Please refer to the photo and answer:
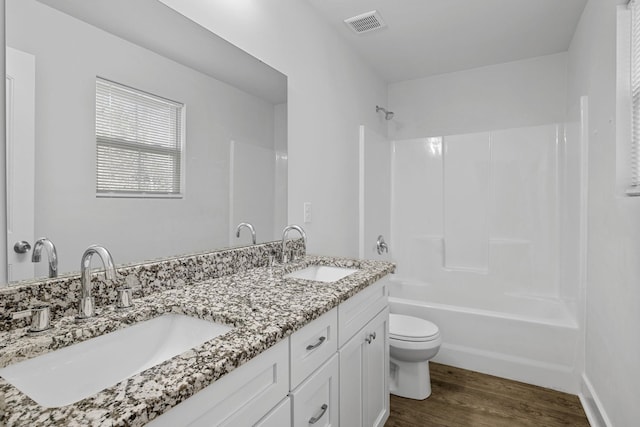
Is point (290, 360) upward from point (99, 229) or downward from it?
downward

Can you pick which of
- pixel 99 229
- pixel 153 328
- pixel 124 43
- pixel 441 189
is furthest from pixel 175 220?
pixel 441 189

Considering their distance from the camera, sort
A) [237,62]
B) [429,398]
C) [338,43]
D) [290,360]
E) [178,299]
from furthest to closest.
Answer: [338,43] → [429,398] → [237,62] → [178,299] → [290,360]

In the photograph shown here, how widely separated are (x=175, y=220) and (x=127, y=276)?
29 centimetres

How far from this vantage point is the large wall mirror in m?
0.92

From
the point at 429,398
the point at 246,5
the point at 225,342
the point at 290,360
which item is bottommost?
the point at 429,398

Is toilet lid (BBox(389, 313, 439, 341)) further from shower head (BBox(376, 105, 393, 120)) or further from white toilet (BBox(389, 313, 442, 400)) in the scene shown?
shower head (BBox(376, 105, 393, 120))

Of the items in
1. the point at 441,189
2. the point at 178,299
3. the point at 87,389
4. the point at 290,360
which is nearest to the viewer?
the point at 87,389

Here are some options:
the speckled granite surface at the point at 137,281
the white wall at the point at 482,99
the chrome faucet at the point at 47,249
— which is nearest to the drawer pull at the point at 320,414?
the speckled granite surface at the point at 137,281

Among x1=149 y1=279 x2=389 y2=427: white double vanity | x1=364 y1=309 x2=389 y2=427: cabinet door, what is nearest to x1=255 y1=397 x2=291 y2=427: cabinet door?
x1=149 y1=279 x2=389 y2=427: white double vanity

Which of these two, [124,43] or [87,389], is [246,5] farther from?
[87,389]

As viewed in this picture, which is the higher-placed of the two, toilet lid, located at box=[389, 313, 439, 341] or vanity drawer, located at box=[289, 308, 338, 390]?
vanity drawer, located at box=[289, 308, 338, 390]

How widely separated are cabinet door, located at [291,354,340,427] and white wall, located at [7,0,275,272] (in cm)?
71

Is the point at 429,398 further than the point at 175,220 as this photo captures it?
Yes

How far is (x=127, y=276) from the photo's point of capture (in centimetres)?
110
